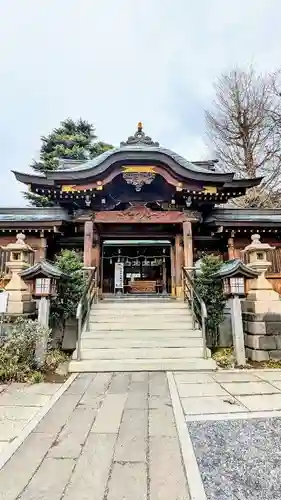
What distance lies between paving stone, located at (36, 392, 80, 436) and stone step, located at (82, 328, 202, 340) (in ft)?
7.21

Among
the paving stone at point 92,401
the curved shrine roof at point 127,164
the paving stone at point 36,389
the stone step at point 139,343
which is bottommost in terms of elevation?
the paving stone at point 36,389

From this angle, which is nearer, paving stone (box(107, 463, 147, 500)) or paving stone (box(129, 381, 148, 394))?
paving stone (box(107, 463, 147, 500))

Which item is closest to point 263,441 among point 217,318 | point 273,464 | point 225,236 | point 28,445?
point 273,464

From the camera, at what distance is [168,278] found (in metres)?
14.2

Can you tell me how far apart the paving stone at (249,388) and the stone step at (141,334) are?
176 cm

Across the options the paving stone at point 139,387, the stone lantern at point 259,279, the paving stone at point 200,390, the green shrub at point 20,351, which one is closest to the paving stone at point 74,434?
the paving stone at point 139,387

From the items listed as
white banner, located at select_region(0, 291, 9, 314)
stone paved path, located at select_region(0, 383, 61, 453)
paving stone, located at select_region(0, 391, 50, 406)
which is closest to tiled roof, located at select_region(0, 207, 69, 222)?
white banner, located at select_region(0, 291, 9, 314)

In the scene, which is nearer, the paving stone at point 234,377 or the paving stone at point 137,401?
the paving stone at point 137,401

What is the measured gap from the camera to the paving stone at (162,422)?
2.83 meters

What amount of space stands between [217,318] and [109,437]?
4.40m

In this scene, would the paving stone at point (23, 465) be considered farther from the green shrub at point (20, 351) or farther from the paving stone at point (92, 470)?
the green shrub at point (20, 351)

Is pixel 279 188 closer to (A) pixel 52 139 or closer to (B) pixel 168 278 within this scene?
(B) pixel 168 278

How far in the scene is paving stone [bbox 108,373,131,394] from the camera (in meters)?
4.25

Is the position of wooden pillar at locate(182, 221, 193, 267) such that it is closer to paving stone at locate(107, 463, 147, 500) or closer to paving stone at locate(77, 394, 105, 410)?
paving stone at locate(77, 394, 105, 410)
